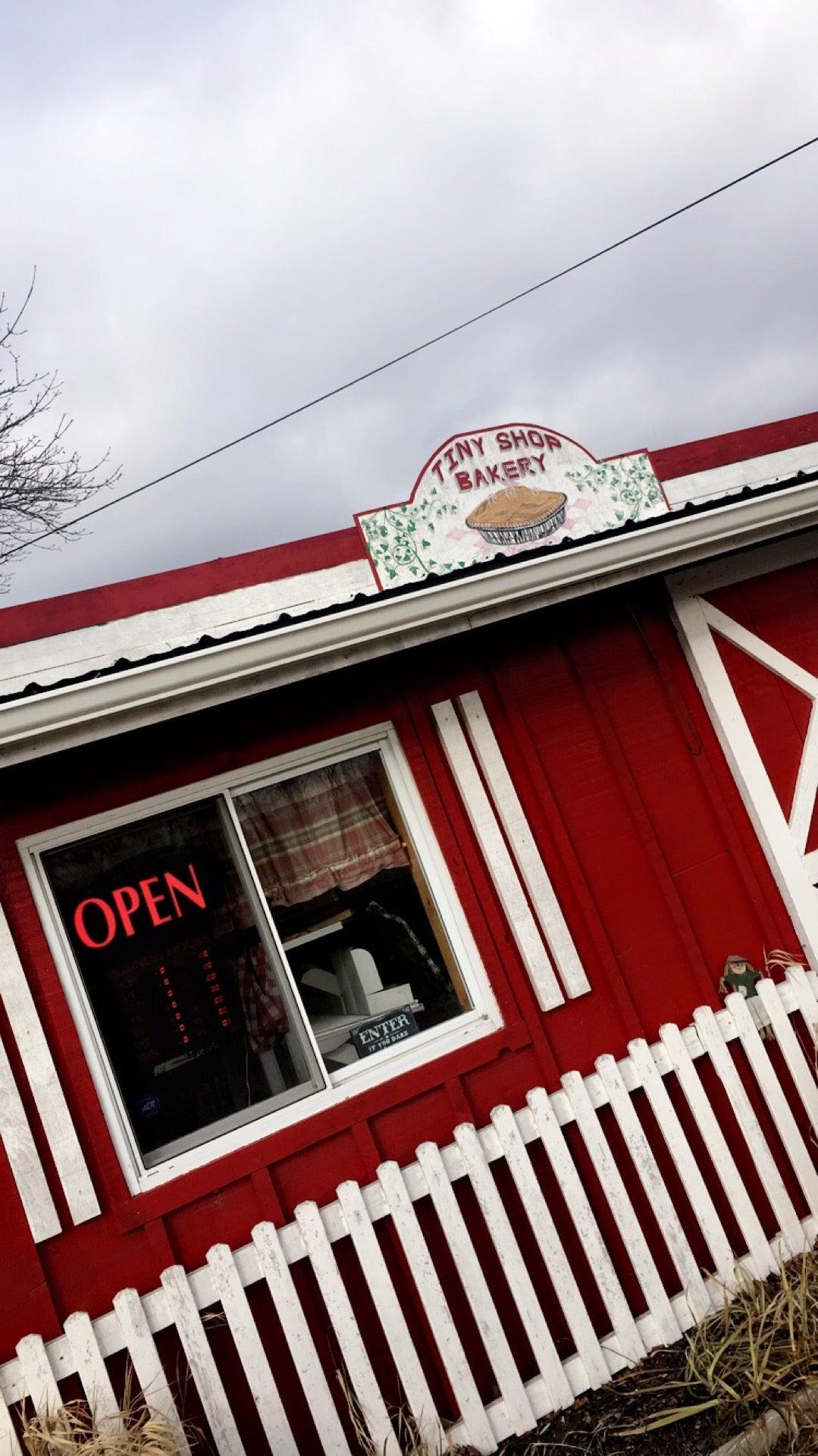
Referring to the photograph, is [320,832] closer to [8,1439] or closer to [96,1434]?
[96,1434]

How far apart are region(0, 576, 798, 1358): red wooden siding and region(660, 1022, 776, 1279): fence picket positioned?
1.39 feet

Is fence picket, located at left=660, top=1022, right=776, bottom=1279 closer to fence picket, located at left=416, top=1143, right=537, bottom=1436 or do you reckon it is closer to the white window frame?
the white window frame

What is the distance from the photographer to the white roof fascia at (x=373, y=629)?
3.94m

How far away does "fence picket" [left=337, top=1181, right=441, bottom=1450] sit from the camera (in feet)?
13.2

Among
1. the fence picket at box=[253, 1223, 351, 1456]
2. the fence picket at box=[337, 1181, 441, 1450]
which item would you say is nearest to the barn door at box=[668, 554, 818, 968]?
the fence picket at box=[337, 1181, 441, 1450]

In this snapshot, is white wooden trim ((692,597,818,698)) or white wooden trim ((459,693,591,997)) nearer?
white wooden trim ((459,693,591,997))

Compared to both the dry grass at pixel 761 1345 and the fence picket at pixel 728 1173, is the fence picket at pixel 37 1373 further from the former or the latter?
the fence picket at pixel 728 1173

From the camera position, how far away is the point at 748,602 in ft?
19.3

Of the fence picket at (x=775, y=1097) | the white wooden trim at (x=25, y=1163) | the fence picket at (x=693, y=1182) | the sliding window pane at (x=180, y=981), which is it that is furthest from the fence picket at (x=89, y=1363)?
the fence picket at (x=775, y=1097)

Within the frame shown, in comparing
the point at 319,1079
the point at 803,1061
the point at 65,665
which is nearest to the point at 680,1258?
the point at 803,1061

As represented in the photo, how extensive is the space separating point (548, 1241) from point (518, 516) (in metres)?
5.94

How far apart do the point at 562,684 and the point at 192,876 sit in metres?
2.03

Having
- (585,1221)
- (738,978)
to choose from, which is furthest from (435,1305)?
(738,978)

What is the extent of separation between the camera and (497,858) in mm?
5016
